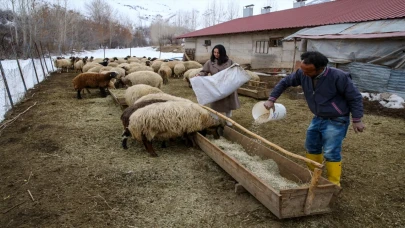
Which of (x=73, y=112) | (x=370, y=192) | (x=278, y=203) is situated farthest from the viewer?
(x=73, y=112)

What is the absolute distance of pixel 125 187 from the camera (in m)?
3.73

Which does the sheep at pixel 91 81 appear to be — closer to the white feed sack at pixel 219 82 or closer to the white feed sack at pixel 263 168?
the white feed sack at pixel 219 82

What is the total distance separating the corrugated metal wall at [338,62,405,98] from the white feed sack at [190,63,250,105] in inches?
269

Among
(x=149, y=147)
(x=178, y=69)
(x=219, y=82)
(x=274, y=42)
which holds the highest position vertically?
(x=274, y=42)

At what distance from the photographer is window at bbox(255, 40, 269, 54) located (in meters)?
17.4

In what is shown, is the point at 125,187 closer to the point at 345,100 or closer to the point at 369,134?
the point at 345,100

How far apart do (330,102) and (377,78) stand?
8221 mm

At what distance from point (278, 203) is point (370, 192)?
171 centimetres

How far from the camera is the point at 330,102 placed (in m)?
3.18

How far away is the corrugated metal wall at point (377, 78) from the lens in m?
9.12

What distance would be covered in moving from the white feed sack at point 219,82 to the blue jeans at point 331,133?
6.92 feet

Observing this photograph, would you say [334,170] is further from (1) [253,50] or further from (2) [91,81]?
(1) [253,50]

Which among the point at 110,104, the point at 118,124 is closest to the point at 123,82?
the point at 110,104

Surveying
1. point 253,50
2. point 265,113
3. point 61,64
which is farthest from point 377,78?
point 61,64
